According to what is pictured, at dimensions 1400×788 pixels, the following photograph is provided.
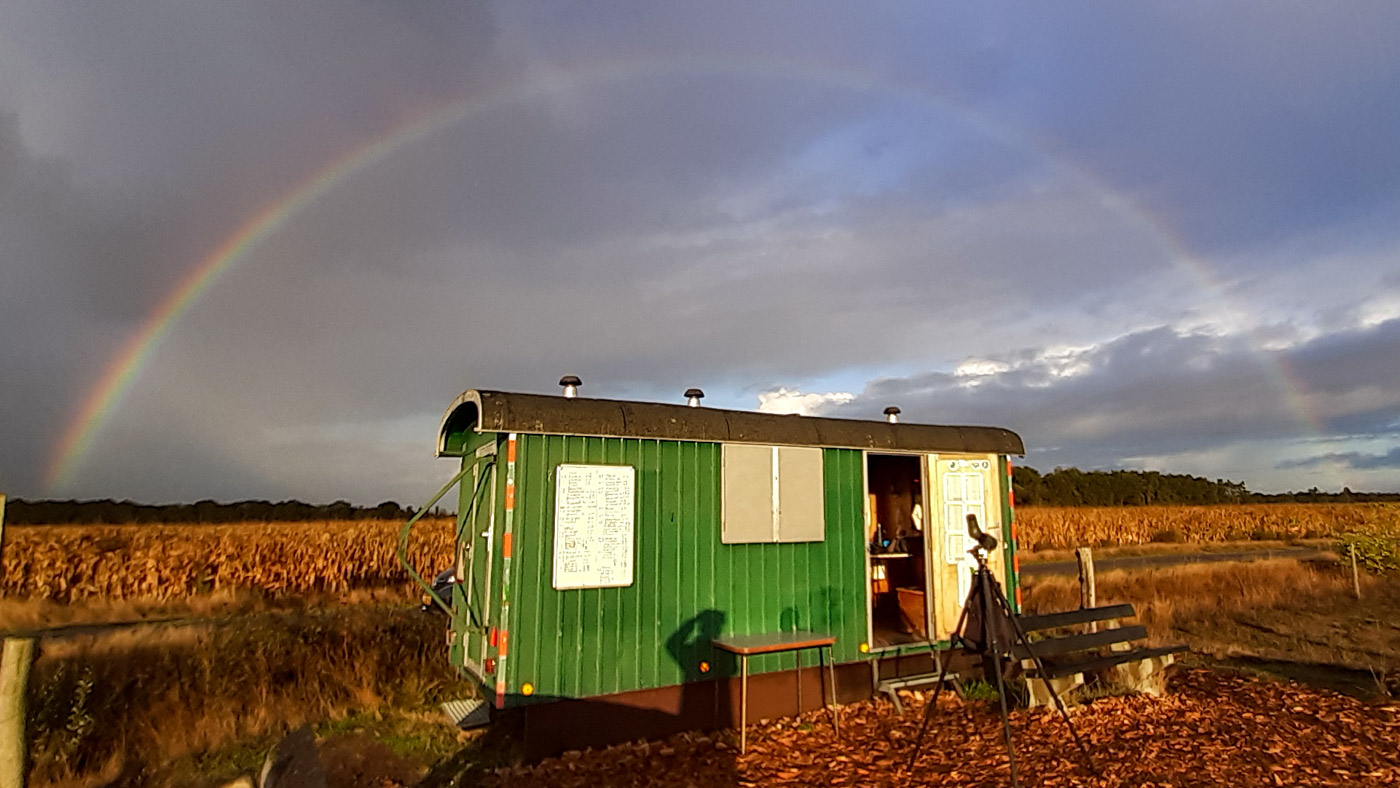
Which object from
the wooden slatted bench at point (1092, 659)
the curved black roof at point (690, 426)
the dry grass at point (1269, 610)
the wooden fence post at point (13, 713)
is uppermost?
the curved black roof at point (690, 426)

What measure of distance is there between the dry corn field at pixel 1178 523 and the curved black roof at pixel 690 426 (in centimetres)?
2855

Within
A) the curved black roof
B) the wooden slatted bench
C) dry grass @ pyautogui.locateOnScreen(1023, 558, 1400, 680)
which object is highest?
the curved black roof

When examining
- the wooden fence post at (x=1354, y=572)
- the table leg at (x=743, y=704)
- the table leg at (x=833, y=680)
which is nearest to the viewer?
the table leg at (x=743, y=704)

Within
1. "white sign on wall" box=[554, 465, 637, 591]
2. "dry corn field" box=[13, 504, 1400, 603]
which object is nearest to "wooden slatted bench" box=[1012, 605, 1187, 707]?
"white sign on wall" box=[554, 465, 637, 591]

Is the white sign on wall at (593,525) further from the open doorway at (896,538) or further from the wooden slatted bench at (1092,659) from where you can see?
the open doorway at (896,538)

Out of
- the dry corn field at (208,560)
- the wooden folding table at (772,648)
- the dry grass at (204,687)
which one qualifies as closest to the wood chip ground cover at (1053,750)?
the wooden folding table at (772,648)

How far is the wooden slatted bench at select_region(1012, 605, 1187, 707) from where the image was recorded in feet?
26.3

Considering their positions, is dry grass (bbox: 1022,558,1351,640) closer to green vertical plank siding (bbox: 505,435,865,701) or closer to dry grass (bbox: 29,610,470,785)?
green vertical plank siding (bbox: 505,435,865,701)

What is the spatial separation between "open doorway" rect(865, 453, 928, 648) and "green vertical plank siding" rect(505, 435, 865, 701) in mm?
2472

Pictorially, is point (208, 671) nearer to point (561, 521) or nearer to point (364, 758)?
point (364, 758)

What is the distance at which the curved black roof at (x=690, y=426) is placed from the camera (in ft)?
23.8

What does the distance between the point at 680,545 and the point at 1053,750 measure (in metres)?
3.91

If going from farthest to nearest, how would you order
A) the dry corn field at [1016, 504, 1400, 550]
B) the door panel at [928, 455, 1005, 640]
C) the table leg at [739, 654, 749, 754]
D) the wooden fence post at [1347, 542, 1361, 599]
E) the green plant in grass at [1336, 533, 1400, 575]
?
the dry corn field at [1016, 504, 1400, 550] → the green plant in grass at [1336, 533, 1400, 575] → the wooden fence post at [1347, 542, 1361, 599] → the door panel at [928, 455, 1005, 640] → the table leg at [739, 654, 749, 754]

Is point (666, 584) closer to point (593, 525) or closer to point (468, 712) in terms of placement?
point (593, 525)
